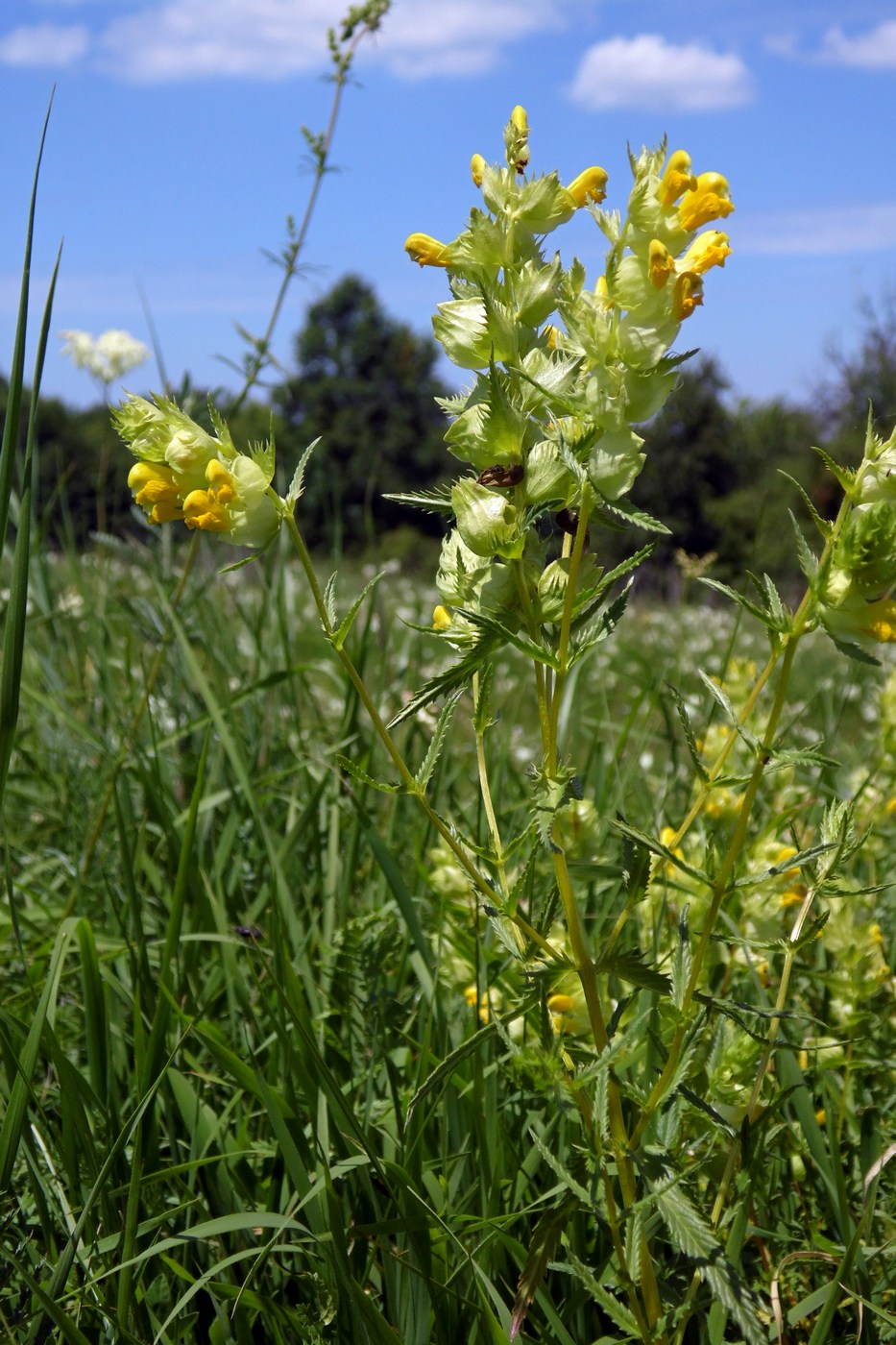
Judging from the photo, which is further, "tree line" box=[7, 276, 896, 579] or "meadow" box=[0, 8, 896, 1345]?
"tree line" box=[7, 276, 896, 579]

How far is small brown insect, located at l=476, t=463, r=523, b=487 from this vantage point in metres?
0.86

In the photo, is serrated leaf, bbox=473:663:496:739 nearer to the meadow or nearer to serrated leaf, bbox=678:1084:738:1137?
the meadow

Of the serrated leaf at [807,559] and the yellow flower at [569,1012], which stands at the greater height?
the serrated leaf at [807,559]

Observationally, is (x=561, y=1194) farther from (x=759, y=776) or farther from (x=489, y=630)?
(x=489, y=630)

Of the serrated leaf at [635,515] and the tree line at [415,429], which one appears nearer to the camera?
the serrated leaf at [635,515]

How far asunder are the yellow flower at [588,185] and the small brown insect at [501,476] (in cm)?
25

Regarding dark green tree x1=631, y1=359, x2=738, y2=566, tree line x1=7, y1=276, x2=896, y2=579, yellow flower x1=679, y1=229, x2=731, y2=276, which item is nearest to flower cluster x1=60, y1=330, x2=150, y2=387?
yellow flower x1=679, y1=229, x2=731, y2=276

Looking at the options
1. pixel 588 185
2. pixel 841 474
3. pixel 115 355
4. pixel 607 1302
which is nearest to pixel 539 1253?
pixel 607 1302

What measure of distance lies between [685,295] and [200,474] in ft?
1.33

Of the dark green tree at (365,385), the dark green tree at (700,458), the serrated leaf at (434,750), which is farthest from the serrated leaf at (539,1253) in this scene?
the dark green tree at (365,385)

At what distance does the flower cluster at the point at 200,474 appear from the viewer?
89 cm

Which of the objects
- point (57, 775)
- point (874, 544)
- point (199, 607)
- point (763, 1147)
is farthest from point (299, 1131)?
point (199, 607)

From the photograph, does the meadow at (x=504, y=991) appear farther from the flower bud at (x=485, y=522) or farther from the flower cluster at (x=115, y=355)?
the flower cluster at (x=115, y=355)

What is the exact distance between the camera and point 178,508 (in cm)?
94
